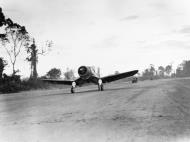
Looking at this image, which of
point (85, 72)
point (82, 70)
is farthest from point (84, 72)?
point (82, 70)

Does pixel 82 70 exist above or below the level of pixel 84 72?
above

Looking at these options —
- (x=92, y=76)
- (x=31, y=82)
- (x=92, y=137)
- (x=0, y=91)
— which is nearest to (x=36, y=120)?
(x=92, y=137)

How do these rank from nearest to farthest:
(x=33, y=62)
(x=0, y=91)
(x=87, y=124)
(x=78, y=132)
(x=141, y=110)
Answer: (x=78, y=132)
(x=87, y=124)
(x=141, y=110)
(x=0, y=91)
(x=33, y=62)

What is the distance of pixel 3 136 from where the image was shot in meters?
7.87

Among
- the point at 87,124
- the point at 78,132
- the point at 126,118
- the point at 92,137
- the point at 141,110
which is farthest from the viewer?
the point at 141,110

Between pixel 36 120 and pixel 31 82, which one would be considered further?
pixel 31 82

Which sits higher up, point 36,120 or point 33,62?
point 33,62

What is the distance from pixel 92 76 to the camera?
94.4 feet

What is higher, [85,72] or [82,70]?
[82,70]

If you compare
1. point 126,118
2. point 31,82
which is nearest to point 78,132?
point 126,118

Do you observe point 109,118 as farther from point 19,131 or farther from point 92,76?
point 92,76

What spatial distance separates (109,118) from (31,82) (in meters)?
52.1

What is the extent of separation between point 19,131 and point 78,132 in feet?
5.33

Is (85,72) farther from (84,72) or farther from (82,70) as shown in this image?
(82,70)
